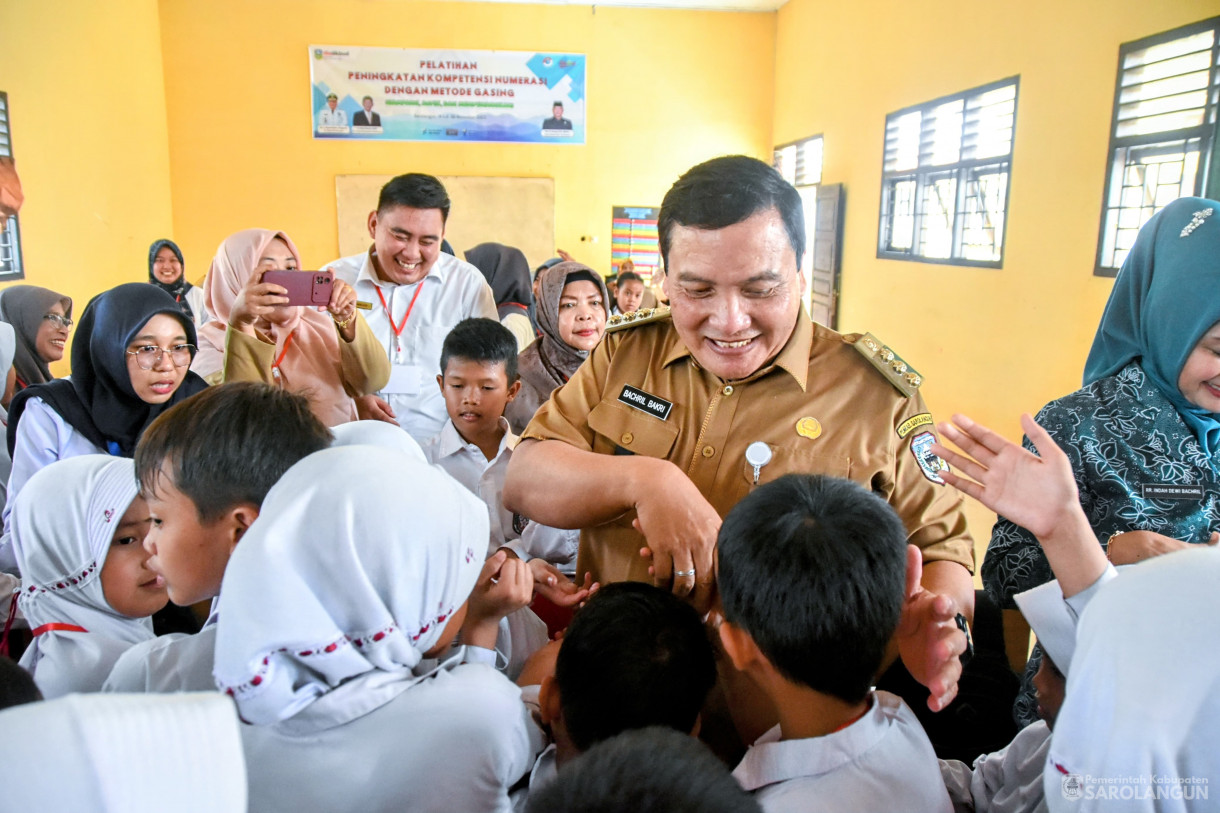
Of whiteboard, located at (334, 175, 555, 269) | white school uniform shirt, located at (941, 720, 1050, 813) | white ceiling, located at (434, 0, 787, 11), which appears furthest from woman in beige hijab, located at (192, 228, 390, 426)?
white ceiling, located at (434, 0, 787, 11)

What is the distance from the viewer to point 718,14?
331 inches

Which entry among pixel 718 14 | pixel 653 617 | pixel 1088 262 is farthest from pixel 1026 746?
pixel 718 14

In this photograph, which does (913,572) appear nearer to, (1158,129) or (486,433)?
(486,433)

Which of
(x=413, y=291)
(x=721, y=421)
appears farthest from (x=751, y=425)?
(x=413, y=291)

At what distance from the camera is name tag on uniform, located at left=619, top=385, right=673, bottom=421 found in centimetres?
138

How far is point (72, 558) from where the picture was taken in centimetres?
130

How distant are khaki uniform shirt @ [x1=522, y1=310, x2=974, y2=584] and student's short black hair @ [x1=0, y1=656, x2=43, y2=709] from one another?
820 mm

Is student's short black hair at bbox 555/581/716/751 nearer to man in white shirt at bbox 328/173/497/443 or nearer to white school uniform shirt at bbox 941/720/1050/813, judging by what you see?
white school uniform shirt at bbox 941/720/1050/813

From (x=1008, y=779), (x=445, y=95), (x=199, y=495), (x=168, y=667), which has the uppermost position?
(x=445, y=95)

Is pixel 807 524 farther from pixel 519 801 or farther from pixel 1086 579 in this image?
pixel 519 801

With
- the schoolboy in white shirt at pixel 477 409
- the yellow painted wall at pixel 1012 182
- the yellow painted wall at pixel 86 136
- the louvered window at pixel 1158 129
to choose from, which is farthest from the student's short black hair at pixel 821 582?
the yellow painted wall at pixel 86 136

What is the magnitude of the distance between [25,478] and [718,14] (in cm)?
839

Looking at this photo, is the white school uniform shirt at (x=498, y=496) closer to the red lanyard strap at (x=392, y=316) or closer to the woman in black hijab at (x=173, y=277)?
the red lanyard strap at (x=392, y=316)

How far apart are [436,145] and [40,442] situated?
7.06 metres
